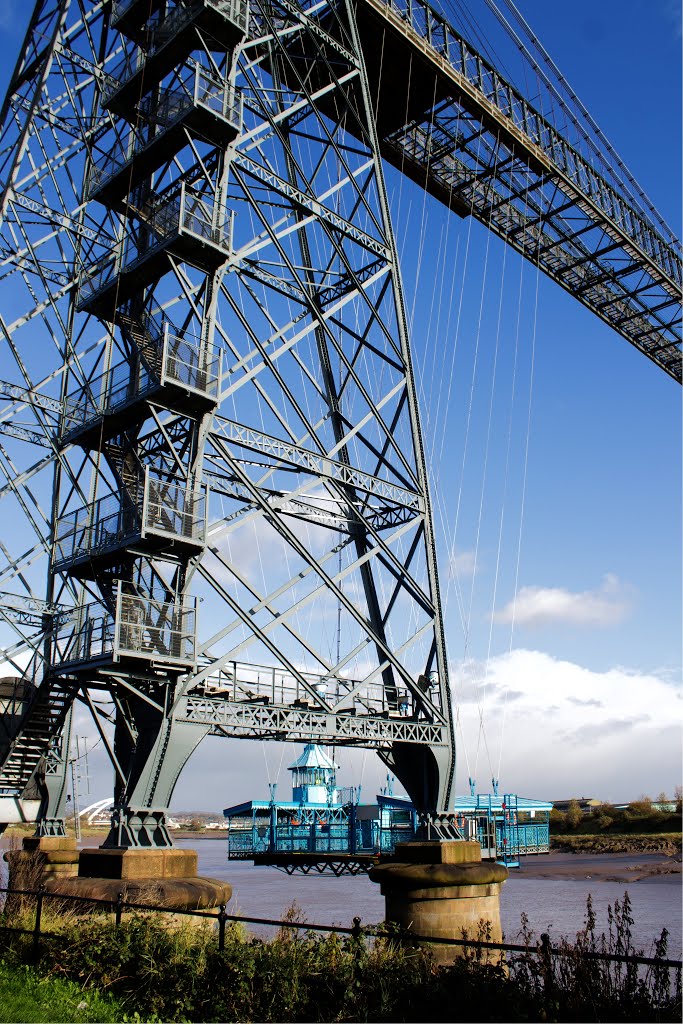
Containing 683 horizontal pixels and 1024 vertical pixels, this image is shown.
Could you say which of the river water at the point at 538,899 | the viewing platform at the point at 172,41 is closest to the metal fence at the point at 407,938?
the river water at the point at 538,899

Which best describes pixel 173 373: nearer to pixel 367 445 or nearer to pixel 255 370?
pixel 255 370

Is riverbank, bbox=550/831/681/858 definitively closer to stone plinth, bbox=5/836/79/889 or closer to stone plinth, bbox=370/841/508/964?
stone plinth, bbox=370/841/508/964

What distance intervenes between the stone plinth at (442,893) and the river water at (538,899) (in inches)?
125

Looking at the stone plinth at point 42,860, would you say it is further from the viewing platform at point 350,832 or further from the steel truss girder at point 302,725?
the viewing platform at point 350,832

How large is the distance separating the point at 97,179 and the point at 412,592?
47.3ft

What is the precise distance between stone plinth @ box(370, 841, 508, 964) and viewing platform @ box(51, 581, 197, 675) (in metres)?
7.69

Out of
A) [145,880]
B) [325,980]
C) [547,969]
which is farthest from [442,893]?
[547,969]

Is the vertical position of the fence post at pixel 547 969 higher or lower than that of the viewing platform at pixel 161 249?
lower

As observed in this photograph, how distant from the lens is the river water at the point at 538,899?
1326 inches

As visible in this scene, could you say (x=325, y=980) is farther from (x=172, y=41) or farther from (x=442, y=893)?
(x=172, y=41)

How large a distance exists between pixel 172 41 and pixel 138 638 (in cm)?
1477

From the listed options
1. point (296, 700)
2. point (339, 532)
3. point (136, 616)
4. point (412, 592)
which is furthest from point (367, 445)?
point (136, 616)

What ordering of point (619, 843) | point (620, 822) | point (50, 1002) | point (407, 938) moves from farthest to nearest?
point (620, 822), point (619, 843), point (50, 1002), point (407, 938)

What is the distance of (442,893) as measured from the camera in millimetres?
20906
